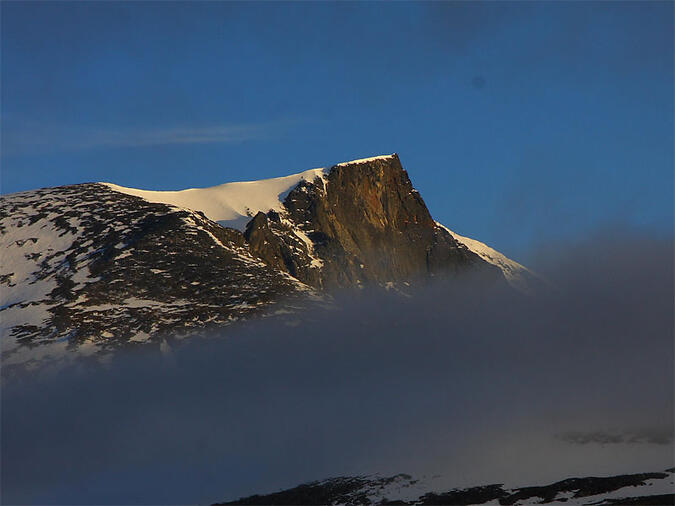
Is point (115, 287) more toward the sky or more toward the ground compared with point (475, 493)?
more toward the sky

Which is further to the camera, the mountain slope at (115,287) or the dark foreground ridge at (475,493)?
the mountain slope at (115,287)

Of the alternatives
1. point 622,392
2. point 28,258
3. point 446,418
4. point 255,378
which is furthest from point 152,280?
point 622,392

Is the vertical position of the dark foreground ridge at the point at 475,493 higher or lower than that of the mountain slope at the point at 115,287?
lower

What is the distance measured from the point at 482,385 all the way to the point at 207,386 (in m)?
40.2

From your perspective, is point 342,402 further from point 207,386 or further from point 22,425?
point 22,425

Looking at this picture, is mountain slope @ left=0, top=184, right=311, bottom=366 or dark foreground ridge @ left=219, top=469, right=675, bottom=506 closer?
dark foreground ridge @ left=219, top=469, right=675, bottom=506

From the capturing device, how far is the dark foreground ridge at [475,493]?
325ft

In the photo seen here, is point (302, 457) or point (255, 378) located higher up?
point (255, 378)

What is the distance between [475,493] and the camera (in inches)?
4063

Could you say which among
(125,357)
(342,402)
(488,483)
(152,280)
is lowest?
(488,483)

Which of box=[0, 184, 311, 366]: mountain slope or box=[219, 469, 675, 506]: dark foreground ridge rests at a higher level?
box=[0, 184, 311, 366]: mountain slope

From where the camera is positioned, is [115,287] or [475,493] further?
[115,287]

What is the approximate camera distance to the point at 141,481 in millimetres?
113625

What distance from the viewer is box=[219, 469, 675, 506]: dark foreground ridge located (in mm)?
99188
